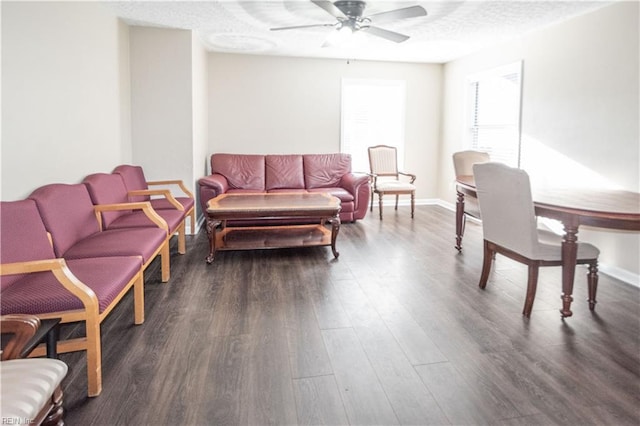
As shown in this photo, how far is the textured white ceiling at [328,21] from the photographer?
3.72 m

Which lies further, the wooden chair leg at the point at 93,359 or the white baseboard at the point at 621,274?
the white baseboard at the point at 621,274

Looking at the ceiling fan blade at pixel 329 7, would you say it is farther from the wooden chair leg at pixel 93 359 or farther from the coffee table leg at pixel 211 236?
the wooden chair leg at pixel 93 359

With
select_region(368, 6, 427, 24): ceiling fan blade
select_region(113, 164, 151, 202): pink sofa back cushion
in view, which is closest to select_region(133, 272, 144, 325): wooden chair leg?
select_region(113, 164, 151, 202): pink sofa back cushion

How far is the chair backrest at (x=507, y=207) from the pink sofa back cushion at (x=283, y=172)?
3.29 m

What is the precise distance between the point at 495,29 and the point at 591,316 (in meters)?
3.25

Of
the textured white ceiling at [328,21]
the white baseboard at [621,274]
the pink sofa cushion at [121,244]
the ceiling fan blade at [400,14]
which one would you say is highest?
the textured white ceiling at [328,21]

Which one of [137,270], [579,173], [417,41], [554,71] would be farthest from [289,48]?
[137,270]

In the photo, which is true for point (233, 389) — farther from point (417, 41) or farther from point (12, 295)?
point (417, 41)

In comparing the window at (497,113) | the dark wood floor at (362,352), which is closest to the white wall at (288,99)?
the window at (497,113)

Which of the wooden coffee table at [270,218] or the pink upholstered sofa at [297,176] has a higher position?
the pink upholstered sofa at [297,176]

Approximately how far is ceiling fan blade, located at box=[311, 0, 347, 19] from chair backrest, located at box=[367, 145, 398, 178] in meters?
2.81

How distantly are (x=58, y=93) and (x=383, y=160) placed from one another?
14.7ft

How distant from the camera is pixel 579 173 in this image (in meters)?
3.88

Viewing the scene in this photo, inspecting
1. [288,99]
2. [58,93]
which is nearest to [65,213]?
[58,93]
